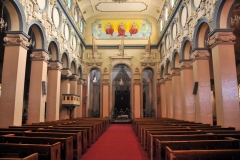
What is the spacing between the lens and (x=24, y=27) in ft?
28.0

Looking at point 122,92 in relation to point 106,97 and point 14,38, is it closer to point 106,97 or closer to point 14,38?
point 106,97

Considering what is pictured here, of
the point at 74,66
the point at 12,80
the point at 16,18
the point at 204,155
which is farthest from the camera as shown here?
the point at 74,66

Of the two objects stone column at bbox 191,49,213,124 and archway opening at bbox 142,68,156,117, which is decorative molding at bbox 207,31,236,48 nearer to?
stone column at bbox 191,49,213,124

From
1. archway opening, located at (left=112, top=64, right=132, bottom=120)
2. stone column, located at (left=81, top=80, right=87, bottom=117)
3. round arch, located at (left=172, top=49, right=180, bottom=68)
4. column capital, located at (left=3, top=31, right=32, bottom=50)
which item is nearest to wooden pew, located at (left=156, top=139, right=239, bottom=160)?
column capital, located at (left=3, top=31, right=32, bottom=50)

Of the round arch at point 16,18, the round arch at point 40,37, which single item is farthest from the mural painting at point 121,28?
the round arch at point 16,18

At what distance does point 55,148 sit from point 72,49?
13.5 m

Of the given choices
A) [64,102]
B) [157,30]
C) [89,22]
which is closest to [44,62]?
[64,102]

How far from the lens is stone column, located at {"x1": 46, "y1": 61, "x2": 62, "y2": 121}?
12.1 metres

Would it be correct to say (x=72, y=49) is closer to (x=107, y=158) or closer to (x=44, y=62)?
(x=44, y=62)

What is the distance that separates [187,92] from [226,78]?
3896 mm

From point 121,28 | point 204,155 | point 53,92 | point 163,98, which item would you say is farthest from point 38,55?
point 163,98

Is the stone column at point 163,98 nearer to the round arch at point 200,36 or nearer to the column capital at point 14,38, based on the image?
the round arch at point 200,36

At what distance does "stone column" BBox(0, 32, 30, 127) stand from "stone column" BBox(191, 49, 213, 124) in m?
8.02

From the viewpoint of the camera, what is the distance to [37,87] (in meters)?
10.2
